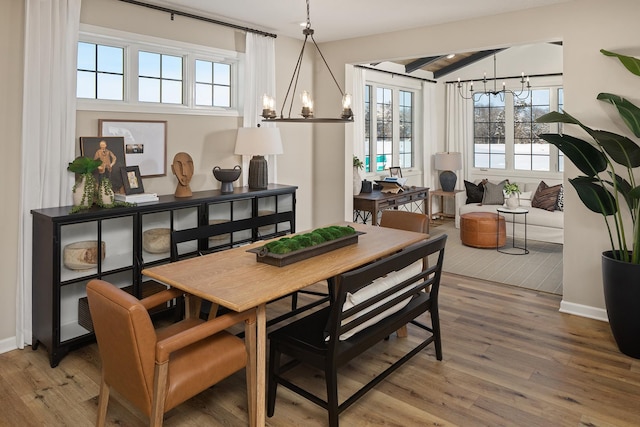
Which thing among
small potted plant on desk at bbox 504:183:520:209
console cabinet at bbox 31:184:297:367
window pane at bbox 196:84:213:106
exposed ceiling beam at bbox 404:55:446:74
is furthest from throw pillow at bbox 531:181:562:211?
window pane at bbox 196:84:213:106

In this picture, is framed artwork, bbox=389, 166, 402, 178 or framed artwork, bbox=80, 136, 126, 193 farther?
framed artwork, bbox=389, 166, 402, 178

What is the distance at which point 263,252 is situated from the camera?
8.80 feet

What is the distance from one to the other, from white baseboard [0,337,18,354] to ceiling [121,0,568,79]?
2.67 meters

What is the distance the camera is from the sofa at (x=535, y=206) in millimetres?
6312

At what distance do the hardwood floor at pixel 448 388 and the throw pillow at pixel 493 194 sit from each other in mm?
3766

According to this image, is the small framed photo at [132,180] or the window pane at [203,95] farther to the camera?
the window pane at [203,95]

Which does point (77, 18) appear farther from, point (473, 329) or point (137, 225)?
point (473, 329)

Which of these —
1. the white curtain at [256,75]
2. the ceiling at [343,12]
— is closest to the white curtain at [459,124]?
the ceiling at [343,12]

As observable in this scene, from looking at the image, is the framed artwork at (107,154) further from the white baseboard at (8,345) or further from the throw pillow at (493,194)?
the throw pillow at (493,194)

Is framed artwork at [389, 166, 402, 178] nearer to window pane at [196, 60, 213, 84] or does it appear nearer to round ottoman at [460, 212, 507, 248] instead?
round ottoman at [460, 212, 507, 248]

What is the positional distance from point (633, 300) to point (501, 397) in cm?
119

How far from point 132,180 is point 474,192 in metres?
5.42

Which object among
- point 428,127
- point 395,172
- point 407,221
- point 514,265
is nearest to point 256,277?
point 407,221

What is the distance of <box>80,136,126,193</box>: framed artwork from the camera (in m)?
3.39
